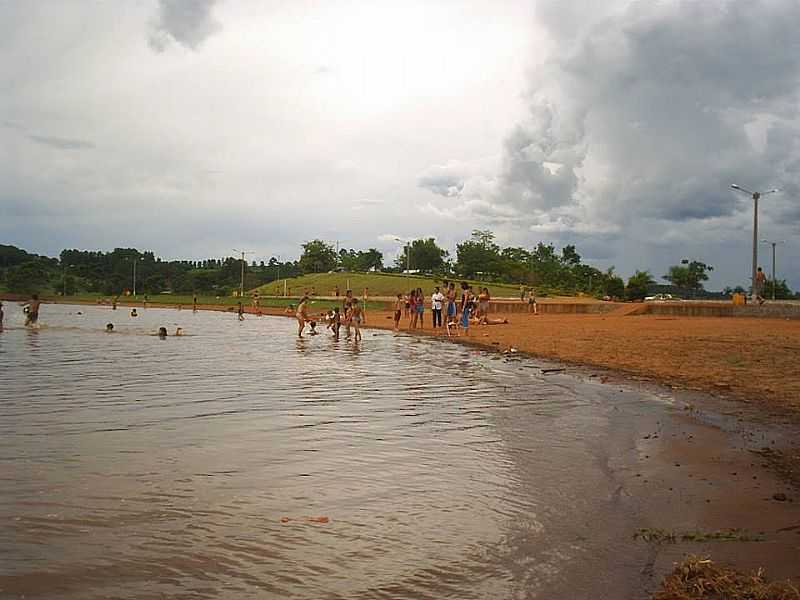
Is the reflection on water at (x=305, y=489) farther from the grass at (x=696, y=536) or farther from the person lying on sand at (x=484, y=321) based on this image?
the person lying on sand at (x=484, y=321)

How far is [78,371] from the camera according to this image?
17594 mm

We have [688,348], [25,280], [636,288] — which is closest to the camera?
[688,348]

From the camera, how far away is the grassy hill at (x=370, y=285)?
89188 mm

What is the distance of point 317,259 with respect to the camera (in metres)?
152

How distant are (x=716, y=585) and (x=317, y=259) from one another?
148808 mm

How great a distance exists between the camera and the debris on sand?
4.46 metres

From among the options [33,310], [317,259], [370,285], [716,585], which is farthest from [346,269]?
[716,585]

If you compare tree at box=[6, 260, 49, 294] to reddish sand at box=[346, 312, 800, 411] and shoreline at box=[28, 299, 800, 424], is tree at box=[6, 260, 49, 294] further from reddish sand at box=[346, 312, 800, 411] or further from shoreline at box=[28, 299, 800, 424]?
reddish sand at box=[346, 312, 800, 411]

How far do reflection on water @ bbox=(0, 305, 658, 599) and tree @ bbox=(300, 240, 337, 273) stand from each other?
446ft

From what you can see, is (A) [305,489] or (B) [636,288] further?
(B) [636,288]

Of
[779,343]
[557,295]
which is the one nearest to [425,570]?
[779,343]

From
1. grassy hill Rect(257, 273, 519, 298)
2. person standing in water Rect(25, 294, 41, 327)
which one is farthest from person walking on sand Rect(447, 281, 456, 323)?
grassy hill Rect(257, 273, 519, 298)

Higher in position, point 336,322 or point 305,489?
point 336,322

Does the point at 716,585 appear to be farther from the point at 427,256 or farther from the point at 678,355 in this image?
the point at 427,256
